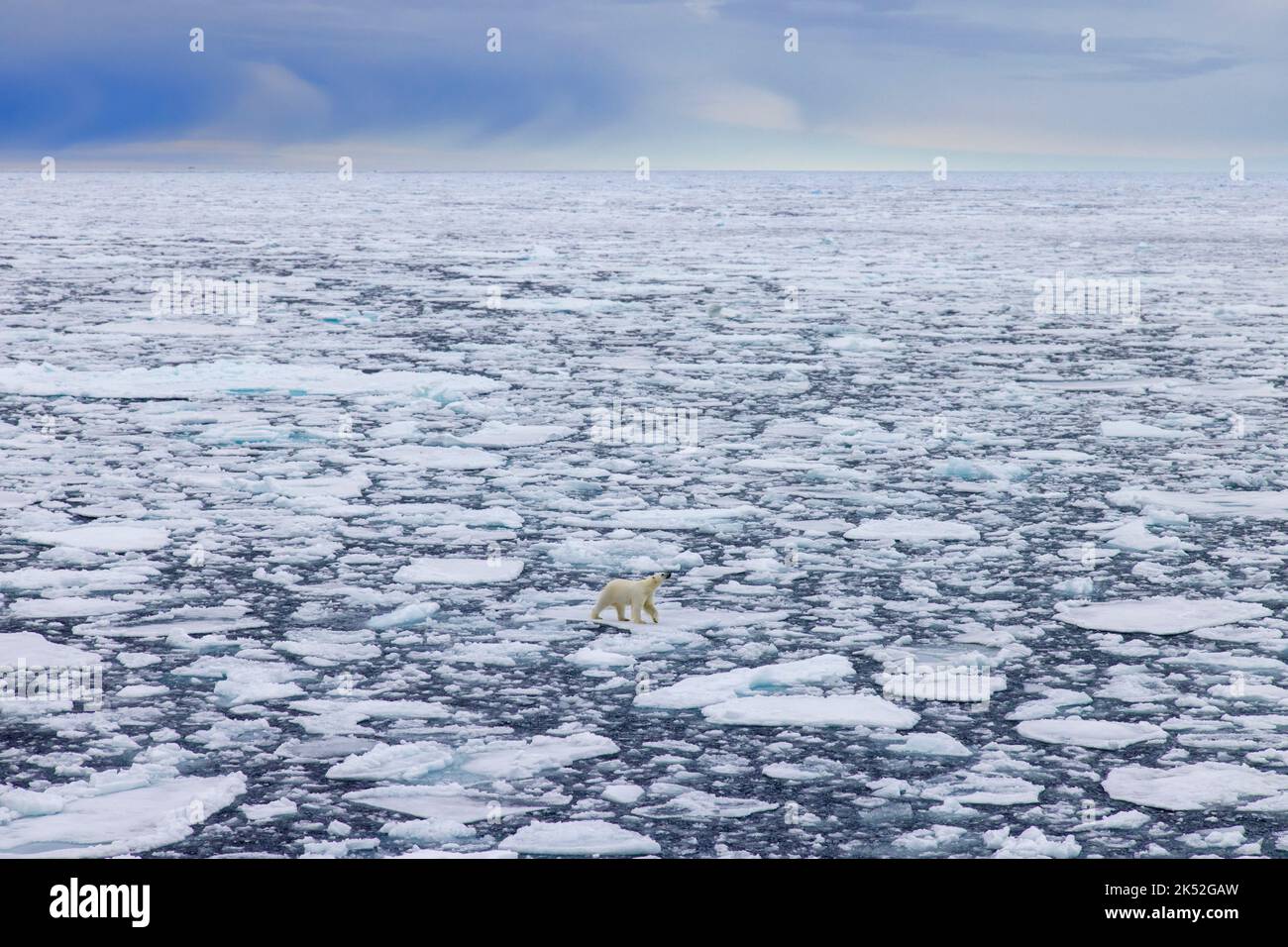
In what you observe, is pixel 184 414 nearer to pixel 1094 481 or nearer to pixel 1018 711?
pixel 1094 481

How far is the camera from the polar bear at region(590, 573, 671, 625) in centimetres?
464

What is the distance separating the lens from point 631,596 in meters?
4.66

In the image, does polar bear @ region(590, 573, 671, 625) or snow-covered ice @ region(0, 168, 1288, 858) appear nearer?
snow-covered ice @ region(0, 168, 1288, 858)

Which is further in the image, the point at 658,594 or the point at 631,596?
the point at 658,594

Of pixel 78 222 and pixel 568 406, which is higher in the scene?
pixel 78 222

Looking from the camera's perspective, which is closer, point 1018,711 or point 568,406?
point 1018,711

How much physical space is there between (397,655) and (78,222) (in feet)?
107

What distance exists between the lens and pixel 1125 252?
23.7m

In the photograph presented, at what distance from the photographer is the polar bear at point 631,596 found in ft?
15.2

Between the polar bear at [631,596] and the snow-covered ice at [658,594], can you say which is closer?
the snow-covered ice at [658,594]
